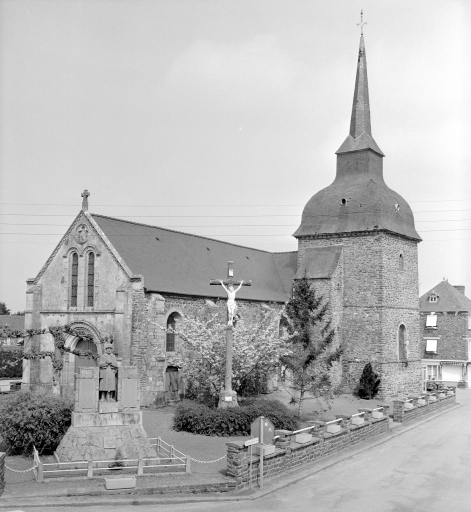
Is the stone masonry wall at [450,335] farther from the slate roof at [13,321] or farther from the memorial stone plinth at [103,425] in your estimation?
the slate roof at [13,321]

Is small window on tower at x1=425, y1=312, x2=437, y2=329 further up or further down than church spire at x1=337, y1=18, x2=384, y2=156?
further down

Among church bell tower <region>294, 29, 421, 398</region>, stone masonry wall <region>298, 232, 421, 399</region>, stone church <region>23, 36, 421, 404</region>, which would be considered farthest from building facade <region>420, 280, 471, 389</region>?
stone masonry wall <region>298, 232, 421, 399</region>

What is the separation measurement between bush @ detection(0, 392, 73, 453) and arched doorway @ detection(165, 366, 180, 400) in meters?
10.7

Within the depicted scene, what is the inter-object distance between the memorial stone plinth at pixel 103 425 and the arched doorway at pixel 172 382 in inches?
447

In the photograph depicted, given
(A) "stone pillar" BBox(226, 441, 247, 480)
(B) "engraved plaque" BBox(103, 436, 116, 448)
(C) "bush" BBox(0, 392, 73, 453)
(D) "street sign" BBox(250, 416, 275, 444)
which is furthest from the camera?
(C) "bush" BBox(0, 392, 73, 453)

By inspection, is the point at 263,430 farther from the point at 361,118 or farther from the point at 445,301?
the point at 445,301

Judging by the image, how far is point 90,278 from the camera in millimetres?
30312

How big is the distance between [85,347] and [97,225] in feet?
19.6

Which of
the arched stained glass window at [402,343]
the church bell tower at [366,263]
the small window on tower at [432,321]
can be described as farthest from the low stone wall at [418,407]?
the small window on tower at [432,321]

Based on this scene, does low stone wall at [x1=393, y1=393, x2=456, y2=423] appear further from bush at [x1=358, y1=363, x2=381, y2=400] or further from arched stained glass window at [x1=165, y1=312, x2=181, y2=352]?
arched stained glass window at [x1=165, y1=312, x2=181, y2=352]

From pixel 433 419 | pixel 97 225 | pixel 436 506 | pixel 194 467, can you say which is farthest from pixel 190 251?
pixel 436 506

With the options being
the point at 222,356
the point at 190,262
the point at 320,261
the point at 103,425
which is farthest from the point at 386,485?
the point at 320,261

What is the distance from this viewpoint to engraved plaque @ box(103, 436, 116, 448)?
665 inches

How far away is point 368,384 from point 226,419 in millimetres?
14706
